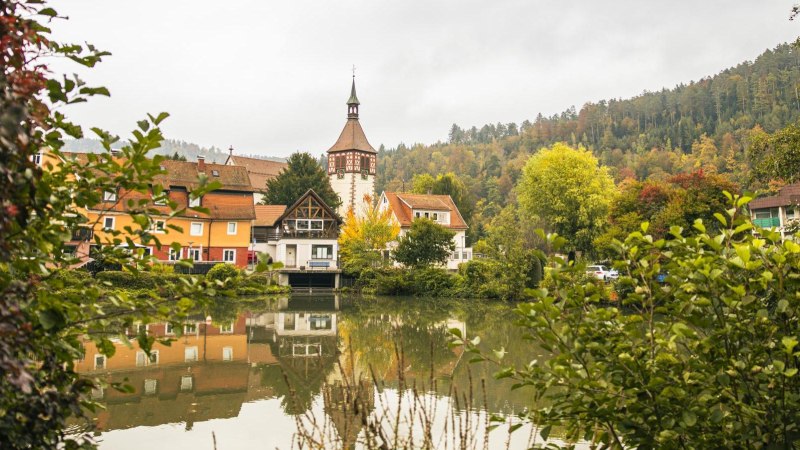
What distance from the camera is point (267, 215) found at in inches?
2291

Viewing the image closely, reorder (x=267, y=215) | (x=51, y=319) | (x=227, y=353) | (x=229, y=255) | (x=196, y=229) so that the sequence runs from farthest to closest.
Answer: (x=267, y=215) < (x=229, y=255) < (x=196, y=229) < (x=227, y=353) < (x=51, y=319)

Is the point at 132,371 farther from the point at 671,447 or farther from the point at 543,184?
the point at 543,184

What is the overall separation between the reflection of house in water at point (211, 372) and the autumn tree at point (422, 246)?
73.1 ft

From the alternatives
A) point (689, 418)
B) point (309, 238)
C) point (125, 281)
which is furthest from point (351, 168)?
point (689, 418)

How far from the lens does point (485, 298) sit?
1633 inches

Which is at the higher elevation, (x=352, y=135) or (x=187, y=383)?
(x=352, y=135)

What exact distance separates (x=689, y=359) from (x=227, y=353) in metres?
15.3

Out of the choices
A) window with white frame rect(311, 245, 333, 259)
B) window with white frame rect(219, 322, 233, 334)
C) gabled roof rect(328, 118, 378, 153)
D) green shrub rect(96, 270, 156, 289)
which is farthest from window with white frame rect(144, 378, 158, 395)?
gabled roof rect(328, 118, 378, 153)

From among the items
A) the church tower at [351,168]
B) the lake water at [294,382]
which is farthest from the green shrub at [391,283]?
the church tower at [351,168]

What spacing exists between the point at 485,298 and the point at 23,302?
39691 mm

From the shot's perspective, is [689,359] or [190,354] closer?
[689,359]

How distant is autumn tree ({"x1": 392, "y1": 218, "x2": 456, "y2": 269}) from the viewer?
45938mm

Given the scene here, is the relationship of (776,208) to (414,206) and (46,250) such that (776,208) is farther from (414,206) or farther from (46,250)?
(46,250)

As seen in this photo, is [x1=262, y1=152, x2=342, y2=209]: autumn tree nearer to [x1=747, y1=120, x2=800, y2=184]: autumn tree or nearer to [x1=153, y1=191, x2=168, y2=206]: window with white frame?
[x1=747, y1=120, x2=800, y2=184]: autumn tree
